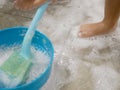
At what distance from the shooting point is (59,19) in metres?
1.62

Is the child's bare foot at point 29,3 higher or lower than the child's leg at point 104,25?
higher

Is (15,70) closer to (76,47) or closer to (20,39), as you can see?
(20,39)

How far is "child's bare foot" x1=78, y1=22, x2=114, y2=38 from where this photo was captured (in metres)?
1.48

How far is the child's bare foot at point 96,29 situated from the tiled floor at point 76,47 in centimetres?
3

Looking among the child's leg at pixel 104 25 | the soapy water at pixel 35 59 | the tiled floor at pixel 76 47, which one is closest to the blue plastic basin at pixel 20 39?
the soapy water at pixel 35 59

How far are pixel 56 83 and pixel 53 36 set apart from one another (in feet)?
1.16

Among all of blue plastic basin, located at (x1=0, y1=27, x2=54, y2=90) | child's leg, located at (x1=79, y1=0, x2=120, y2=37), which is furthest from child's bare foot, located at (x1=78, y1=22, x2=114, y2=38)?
blue plastic basin, located at (x1=0, y1=27, x2=54, y2=90)

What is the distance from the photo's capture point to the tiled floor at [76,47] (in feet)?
4.11

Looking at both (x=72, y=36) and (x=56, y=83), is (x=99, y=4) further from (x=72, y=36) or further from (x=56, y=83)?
(x=56, y=83)

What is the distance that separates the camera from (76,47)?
144cm

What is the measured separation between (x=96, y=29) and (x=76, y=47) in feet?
0.54

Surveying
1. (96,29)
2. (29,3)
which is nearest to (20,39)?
(29,3)

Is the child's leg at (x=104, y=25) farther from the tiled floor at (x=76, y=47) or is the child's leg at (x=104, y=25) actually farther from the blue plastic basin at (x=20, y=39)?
the blue plastic basin at (x=20, y=39)

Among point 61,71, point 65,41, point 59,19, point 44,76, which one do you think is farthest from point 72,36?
point 44,76
